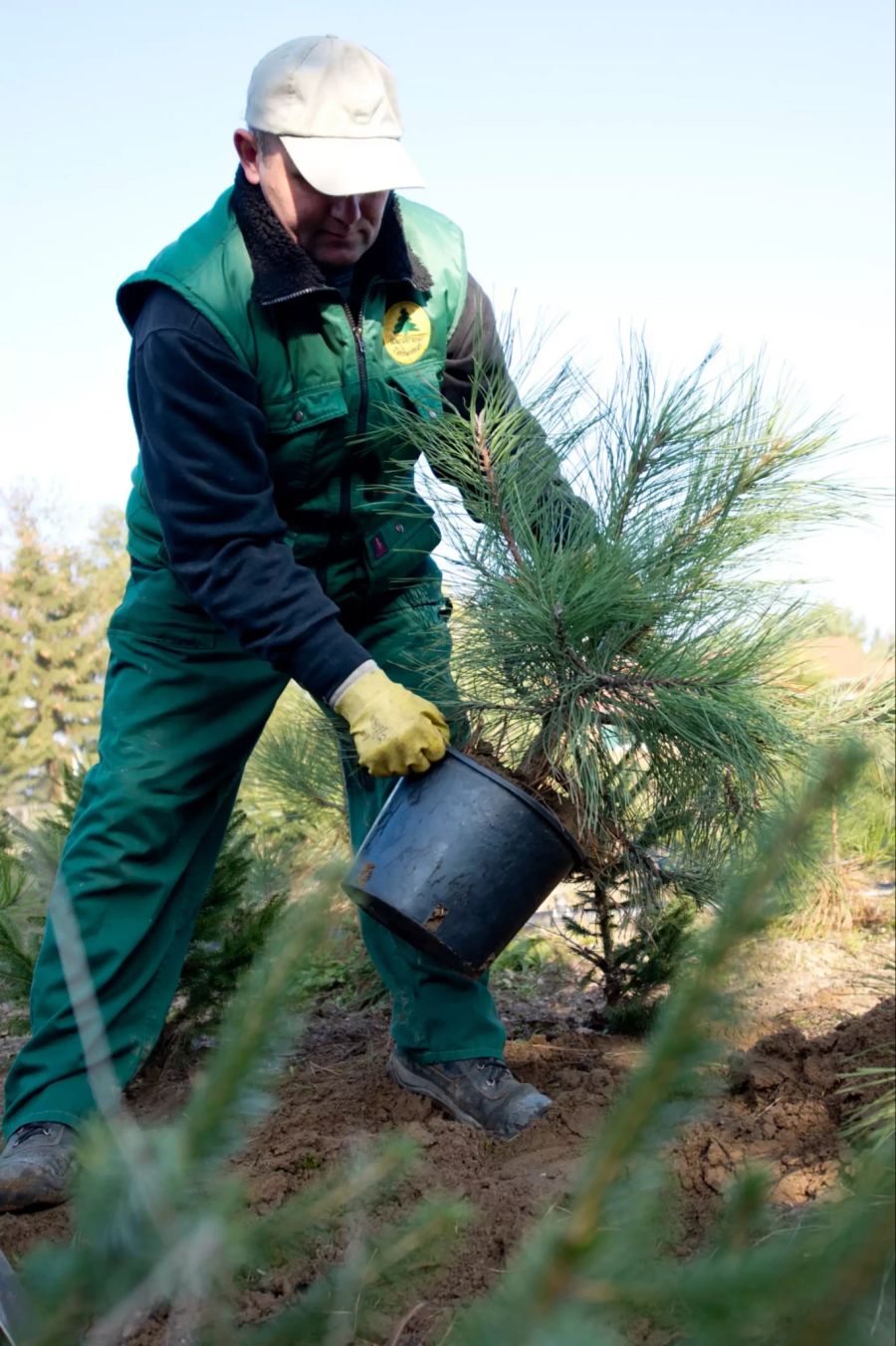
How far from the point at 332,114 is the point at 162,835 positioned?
128cm

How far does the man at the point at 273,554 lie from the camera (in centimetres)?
205

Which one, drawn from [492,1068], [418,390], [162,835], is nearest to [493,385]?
[418,390]

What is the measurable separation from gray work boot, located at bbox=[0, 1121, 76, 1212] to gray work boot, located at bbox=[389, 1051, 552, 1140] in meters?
0.65

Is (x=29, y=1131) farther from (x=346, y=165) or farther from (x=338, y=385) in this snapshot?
(x=346, y=165)

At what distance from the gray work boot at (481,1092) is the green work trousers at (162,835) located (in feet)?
0.09

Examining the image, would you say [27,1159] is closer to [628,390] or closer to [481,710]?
[481,710]

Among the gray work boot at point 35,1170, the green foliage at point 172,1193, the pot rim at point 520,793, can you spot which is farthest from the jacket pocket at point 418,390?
the green foliage at point 172,1193

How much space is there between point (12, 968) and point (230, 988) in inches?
17.4

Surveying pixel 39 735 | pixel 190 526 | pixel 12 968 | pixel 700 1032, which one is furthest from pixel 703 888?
pixel 39 735

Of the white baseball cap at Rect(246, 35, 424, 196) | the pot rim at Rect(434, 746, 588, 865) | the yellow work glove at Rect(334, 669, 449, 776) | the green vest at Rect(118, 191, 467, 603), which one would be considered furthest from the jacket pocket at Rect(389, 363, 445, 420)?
the pot rim at Rect(434, 746, 588, 865)

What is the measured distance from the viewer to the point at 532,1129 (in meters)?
2.11

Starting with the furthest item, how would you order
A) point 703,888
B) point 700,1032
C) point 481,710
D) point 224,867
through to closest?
1. point 224,867
2. point 703,888
3. point 481,710
4. point 700,1032

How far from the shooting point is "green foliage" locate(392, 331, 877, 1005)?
2.05 m

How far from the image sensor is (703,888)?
91.8 inches
